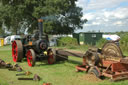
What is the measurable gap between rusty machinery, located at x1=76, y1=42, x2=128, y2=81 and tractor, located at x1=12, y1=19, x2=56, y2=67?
250 cm

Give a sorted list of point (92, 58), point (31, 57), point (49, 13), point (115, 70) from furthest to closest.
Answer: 1. point (49, 13)
2. point (31, 57)
3. point (92, 58)
4. point (115, 70)

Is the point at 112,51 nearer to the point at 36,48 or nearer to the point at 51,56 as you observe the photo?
the point at 51,56

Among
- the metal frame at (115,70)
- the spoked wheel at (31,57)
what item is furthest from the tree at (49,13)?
the metal frame at (115,70)

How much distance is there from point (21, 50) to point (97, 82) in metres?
4.93

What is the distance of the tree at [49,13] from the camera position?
24031 millimetres

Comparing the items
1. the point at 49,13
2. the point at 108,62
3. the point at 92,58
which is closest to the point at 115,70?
the point at 108,62

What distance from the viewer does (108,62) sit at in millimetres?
6121

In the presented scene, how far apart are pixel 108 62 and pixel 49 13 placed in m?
18.4

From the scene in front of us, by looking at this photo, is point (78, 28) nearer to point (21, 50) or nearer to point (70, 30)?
point (70, 30)

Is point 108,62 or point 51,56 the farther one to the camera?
point 51,56

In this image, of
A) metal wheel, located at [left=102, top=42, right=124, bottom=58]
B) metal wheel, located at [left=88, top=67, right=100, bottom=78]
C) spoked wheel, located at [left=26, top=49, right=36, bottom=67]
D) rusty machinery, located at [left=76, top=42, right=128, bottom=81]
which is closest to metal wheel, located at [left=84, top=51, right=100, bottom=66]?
rusty machinery, located at [left=76, top=42, right=128, bottom=81]

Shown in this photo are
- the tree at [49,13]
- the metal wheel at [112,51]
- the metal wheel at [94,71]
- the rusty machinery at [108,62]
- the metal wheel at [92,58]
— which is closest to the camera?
the rusty machinery at [108,62]

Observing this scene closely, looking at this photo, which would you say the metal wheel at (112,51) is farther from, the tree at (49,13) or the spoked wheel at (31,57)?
the tree at (49,13)

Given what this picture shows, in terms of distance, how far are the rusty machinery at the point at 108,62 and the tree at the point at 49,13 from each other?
17383mm
